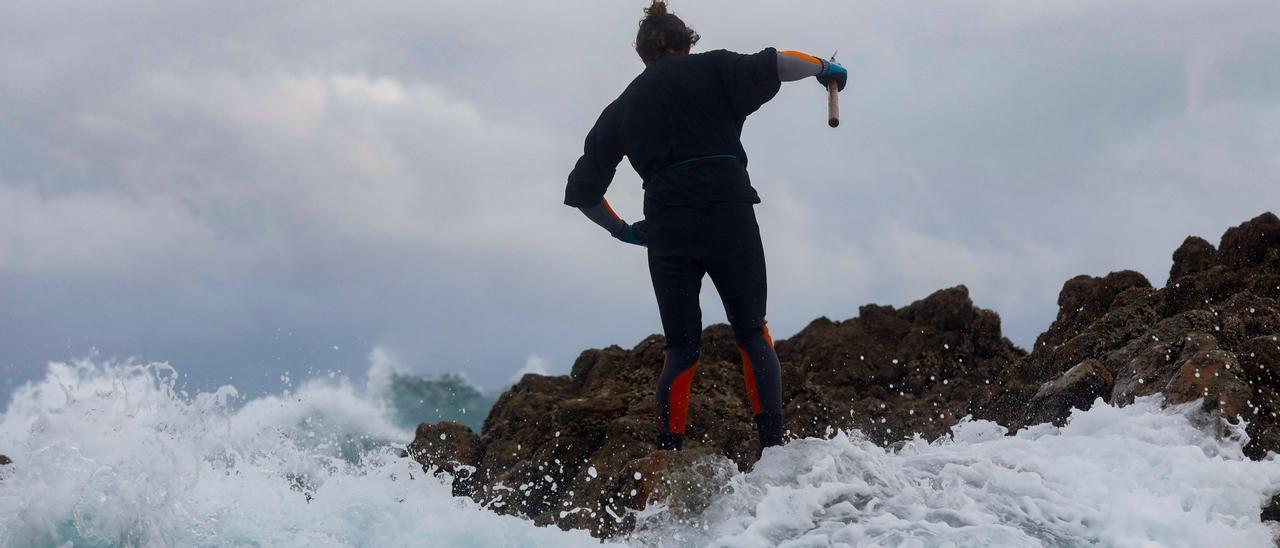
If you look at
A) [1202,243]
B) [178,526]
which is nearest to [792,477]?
[178,526]

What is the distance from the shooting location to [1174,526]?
163 inches

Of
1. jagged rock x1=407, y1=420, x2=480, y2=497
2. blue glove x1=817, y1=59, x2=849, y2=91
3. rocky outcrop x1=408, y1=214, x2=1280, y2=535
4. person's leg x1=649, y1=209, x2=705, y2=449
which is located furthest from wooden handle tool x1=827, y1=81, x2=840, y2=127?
jagged rock x1=407, y1=420, x2=480, y2=497

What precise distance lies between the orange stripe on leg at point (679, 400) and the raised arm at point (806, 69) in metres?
1.53

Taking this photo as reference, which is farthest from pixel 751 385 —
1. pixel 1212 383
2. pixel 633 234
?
pixel 1212 383

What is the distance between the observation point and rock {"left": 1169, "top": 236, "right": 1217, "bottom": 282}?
27.1ft

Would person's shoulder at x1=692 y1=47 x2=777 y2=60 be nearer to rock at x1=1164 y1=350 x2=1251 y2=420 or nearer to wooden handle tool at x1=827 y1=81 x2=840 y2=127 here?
wooden handle tool at x1=827 y1=81 x2=840 y2=127

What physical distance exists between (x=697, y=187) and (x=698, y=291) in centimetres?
57

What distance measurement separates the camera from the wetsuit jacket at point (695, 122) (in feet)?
17.3

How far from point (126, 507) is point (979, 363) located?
638 cm

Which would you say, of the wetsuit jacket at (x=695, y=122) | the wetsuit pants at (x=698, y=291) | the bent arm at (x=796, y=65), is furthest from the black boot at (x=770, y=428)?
the bent arm at (x=796, y=65)

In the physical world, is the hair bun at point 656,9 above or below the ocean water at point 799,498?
above

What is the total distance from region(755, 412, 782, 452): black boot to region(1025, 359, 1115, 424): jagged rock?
174cm

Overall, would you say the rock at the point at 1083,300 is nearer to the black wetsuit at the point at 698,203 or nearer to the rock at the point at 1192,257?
the rock at the point at 1192,257

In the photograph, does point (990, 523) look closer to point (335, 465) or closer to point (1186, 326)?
point (1186, 326)
